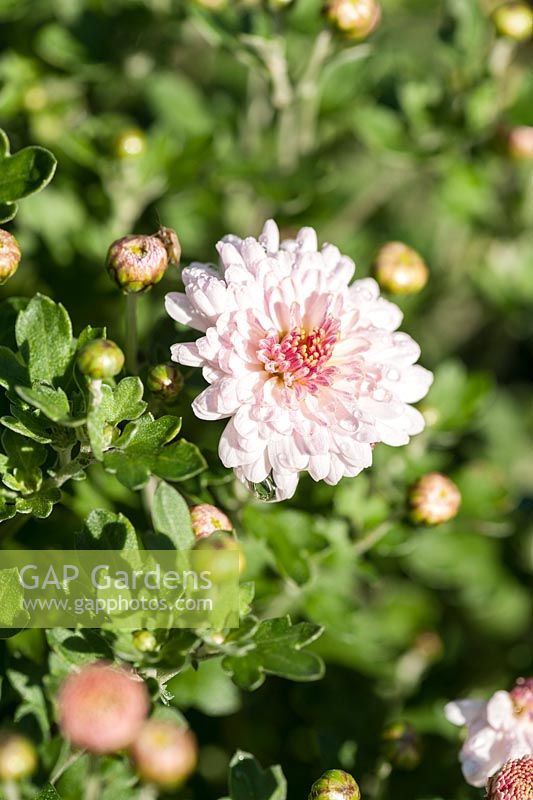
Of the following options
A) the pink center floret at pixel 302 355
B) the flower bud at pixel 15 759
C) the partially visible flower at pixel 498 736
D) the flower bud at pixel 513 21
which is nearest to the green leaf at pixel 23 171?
the pink center floret at pixel 302 355

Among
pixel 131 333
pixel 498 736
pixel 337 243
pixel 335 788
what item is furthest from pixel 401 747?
pixel 337 243

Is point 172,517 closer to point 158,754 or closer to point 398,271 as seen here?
point 158,754

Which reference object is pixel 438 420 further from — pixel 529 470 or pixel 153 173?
pixel 529 470

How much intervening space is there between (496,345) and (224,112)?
128 centimetres

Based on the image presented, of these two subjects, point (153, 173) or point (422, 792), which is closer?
point (422, 792)

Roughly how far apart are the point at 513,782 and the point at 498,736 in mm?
176

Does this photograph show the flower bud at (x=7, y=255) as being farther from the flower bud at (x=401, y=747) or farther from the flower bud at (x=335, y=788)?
the flower bud at (x=401, y=747)

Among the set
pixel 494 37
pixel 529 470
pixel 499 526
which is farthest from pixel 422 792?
pixel 494 37

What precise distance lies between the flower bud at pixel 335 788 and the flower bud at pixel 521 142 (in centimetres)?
174

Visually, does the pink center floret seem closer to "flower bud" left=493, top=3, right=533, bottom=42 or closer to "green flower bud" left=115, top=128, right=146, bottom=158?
"green flower bud" left=115, top=128, right=146, bottom=158

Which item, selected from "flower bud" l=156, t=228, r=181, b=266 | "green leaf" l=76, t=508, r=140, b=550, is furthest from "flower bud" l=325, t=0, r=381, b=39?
"green leaf" l=76, t=508, r=140, b=550

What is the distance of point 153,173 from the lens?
2.32 m

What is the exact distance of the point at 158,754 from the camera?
55.5 inches

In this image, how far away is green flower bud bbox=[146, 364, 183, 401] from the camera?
1.58 m
